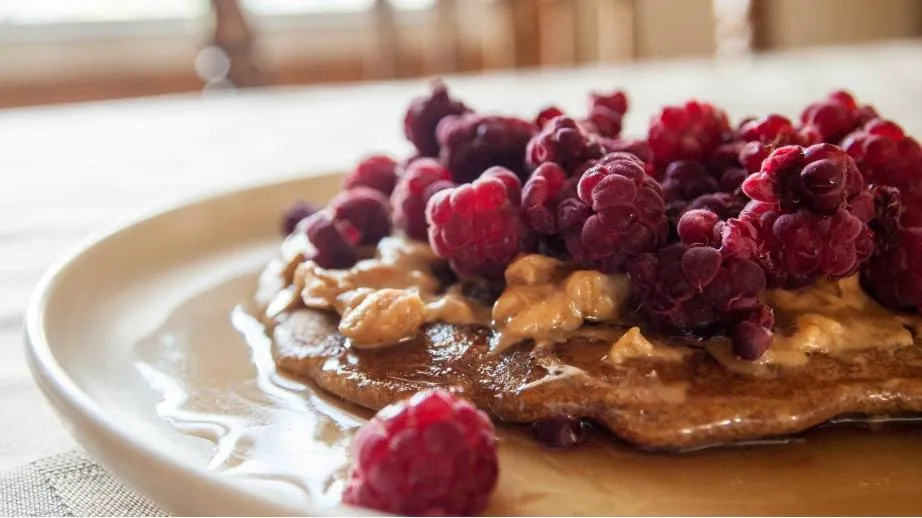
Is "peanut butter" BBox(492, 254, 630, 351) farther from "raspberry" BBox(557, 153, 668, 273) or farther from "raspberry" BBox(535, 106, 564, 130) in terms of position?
"raspberry" BBox(535, 106, 564, 130)

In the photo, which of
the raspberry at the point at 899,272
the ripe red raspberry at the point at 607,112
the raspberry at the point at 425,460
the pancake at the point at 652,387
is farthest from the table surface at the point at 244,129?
the raspberry at the point at 899,272

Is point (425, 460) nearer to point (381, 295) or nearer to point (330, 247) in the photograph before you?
point (381, 295)

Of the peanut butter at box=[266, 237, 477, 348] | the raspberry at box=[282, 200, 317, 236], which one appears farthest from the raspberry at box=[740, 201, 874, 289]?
the raspberry at box=[282, 200, 317, 236]

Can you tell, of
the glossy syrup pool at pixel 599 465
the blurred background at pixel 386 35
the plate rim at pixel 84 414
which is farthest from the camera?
the blurred background at pixel 386 35

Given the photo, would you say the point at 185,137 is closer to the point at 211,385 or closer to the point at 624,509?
the point at 211,385

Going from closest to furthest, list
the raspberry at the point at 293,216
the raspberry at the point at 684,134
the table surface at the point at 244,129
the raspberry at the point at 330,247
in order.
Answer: the raspberry at the point at 684,134 < the raspberry at the point at 330,247 < the raspberry at the point at 293,216 < the table surface at the point at 244,129

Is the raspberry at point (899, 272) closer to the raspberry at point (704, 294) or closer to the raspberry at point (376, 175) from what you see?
the raspberry at point (704, 294)

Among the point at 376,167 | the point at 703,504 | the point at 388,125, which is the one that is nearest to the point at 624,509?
the point at 703,504
